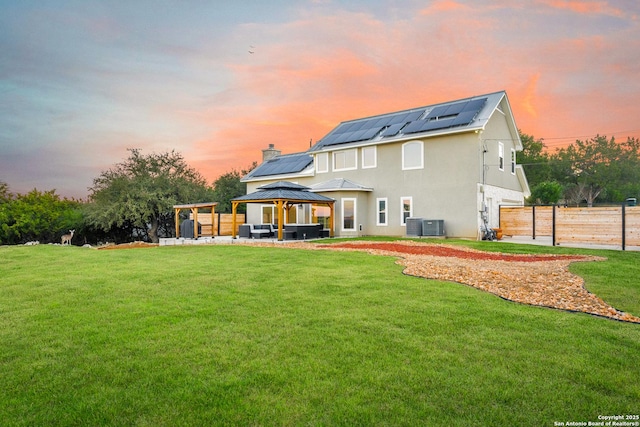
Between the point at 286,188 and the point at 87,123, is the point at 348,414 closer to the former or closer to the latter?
the point at 286,188

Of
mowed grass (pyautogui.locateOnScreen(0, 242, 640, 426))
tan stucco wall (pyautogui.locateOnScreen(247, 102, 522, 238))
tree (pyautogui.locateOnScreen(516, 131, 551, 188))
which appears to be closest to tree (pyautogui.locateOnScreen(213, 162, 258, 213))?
tan stucco wall (pyautogui.locateOnScreen(247, 102, 522, 238))

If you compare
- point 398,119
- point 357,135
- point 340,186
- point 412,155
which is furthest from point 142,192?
point 412,155

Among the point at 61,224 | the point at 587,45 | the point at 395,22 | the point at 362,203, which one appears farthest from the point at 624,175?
the point at 61,224

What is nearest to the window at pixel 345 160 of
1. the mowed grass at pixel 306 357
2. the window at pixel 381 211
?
the window at pixel 381 211

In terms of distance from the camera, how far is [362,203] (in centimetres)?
2144

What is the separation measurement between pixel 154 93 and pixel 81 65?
3104 millimetres

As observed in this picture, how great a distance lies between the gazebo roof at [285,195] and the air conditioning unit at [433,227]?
5204mm

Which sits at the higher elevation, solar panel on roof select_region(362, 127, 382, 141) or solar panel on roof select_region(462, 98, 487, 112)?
solar panel on roof select_region(462, 98, 487, 112)

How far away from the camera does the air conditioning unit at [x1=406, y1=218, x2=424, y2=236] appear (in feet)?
61.3

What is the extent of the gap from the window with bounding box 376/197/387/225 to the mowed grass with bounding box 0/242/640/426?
47.5 feet

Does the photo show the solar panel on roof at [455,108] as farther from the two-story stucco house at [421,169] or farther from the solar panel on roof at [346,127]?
the solar panel on roof at [346,127]

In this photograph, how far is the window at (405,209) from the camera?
Answer: 20016 mm

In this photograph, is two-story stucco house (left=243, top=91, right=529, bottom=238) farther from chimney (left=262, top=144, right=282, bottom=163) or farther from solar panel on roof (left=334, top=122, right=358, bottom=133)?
chimney (left=262, top=144, right=282, bottom=163)

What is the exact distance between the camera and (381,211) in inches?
836
